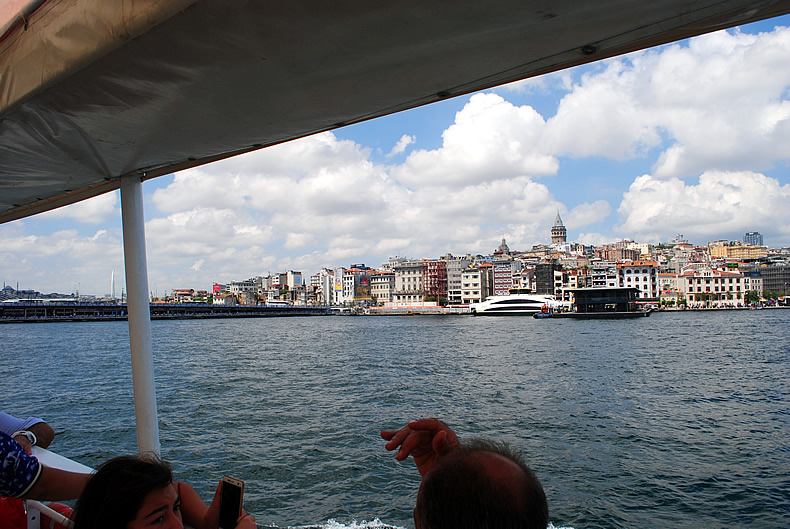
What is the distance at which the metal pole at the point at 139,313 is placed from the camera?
10.5 feet

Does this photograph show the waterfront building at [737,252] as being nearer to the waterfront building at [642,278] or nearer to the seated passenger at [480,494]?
the waterfront building at [642,278]

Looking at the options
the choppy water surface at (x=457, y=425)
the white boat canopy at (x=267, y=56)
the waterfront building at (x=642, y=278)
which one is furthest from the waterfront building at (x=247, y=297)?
the white boat canopy at (x=267, y=56)

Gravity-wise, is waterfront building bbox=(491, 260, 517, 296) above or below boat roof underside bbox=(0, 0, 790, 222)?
A: below

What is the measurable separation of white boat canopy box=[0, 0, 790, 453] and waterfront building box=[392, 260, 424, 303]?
108016 mm

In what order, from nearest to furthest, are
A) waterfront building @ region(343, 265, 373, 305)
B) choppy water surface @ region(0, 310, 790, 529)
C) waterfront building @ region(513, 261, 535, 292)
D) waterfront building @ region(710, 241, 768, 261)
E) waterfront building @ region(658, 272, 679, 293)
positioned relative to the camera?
choppy water surface @ region(0, 310, 790, 529) → waterfront building @ region(658, 272, 679, 293) → waterfront building @ region(513, 261, 535, 292) → waterfront building @ region(343, 265, 373, 305) → waterfront building @ region(710, 241, 768, 261)

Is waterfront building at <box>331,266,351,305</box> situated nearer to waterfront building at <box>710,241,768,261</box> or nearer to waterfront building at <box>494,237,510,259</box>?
waterfront building at <box>494,237,510,259</box>

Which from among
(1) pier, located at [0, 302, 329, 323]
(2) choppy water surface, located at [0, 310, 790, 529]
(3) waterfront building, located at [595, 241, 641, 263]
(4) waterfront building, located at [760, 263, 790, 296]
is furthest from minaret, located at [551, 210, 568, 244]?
(2) choppy water surface, located at [0, 310, 790, 529]

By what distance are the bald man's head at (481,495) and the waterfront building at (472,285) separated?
103769 mm

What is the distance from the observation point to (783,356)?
77.4ft

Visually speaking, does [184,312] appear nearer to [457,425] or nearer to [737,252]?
[457,425]

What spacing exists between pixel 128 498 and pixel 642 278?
10108 cm

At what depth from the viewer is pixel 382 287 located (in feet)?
394

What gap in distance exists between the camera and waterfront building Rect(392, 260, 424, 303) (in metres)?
111

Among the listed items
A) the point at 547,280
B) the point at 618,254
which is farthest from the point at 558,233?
the point at 547,280
